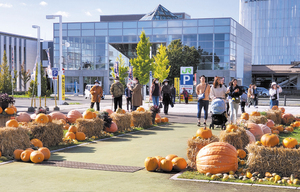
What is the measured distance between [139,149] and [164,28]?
170ft

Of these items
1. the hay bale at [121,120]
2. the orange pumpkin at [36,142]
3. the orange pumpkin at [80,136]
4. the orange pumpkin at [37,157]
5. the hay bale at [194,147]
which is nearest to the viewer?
the hay bale at [194,147]

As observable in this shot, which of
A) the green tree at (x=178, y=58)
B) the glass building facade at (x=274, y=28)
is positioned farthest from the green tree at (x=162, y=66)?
the glass building facade at (x=274, y=28)

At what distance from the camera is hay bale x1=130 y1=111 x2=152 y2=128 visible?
47.7 ft

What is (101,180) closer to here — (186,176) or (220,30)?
(186,176)

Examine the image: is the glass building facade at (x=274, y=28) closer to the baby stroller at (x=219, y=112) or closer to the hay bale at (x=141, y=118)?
the hay bale at (x=141, y=118)

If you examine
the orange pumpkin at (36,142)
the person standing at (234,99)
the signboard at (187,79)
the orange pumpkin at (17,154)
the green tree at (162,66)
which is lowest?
the orange pumpkin at (17,154)

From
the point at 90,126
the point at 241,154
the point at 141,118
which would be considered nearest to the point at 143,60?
the point at 141,118

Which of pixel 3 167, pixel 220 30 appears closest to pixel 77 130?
pixel 3 167

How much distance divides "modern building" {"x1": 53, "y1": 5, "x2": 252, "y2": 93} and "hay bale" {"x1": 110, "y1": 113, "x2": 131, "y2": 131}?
1790 inches

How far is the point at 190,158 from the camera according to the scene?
7215 mm

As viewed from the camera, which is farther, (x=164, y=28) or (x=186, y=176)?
(x=164, y=28)

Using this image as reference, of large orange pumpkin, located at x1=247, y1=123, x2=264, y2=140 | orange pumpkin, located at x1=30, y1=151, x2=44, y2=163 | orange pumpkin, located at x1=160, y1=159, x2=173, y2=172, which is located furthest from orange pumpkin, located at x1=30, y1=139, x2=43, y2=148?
large orange pumpkin, located at x1=247, y1=123, x2=264, y2=140

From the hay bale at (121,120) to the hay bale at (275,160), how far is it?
Answer: 23.2 feet

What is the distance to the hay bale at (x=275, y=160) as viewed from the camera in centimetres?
629
